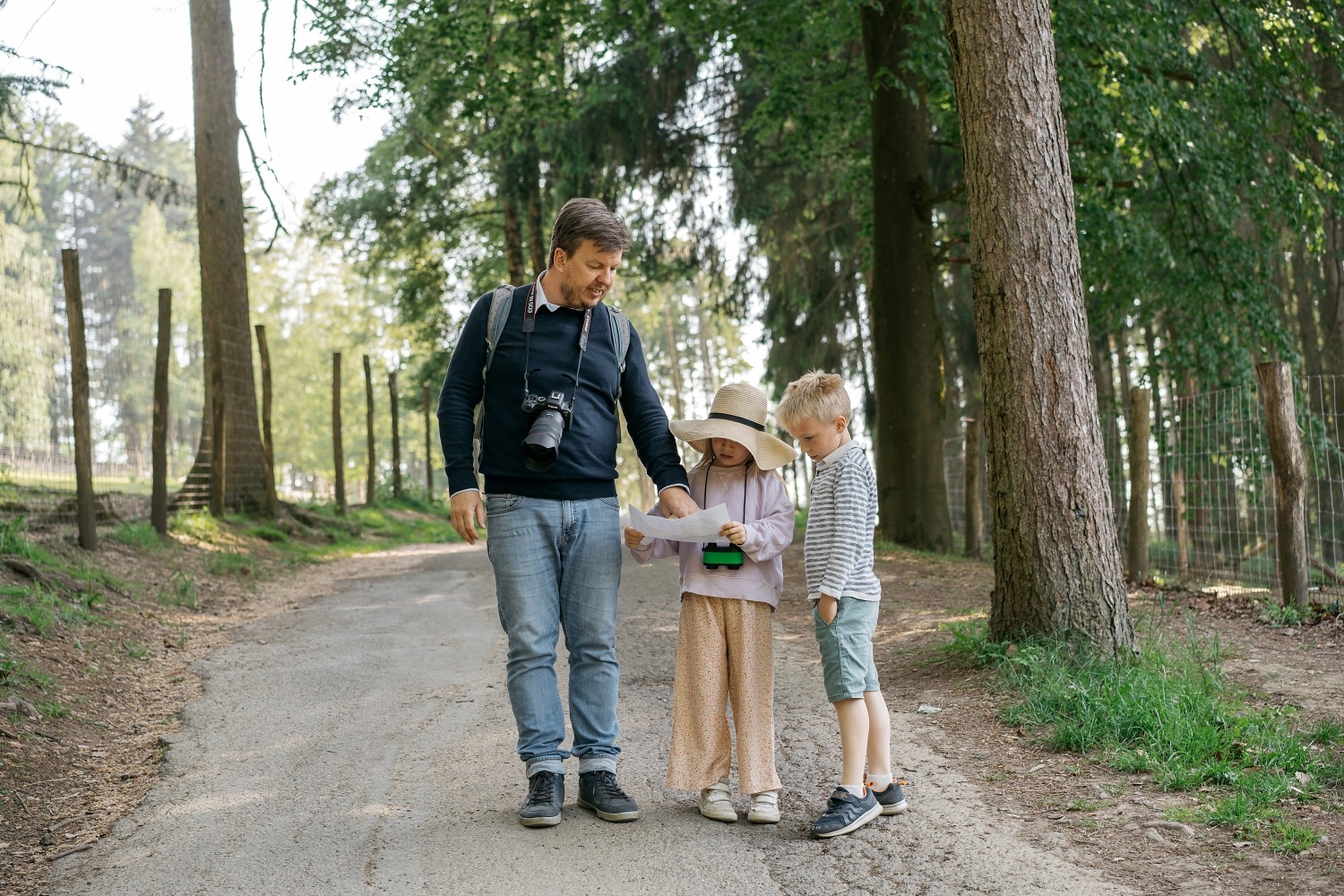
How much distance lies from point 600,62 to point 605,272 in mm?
14973

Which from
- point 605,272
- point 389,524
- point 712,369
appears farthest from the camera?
point 712,369

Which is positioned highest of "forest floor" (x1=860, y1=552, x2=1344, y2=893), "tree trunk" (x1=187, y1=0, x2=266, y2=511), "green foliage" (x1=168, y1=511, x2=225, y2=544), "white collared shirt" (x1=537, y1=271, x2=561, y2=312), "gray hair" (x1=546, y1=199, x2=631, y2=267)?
"tree trunk" (x1=187, y1=0, x2=266, y2=511)

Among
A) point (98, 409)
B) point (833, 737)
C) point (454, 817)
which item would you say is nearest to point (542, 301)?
point (454, 817)

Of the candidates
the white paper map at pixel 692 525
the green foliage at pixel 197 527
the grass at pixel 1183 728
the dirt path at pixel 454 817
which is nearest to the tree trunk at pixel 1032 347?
the grass at pixel 1183 728

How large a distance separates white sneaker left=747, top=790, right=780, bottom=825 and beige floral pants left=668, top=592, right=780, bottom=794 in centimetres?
3

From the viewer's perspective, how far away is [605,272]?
3994 mm

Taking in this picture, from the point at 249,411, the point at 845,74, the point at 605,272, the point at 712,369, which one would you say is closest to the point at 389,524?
the point at 249,411

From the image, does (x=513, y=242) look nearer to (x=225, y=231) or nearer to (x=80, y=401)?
(x=225, y=231)

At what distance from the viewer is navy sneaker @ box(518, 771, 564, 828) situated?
12.8ft

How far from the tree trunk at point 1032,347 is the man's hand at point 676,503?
258cm

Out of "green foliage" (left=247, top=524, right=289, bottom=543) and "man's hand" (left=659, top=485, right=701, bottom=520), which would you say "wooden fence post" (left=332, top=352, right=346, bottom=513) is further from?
"man's hand" (left=659, top=485, right=701, bottom=520)

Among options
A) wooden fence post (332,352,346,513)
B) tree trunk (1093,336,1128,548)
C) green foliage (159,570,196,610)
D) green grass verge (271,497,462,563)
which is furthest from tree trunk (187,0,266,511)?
tree trunk (1093,336,1128,548)

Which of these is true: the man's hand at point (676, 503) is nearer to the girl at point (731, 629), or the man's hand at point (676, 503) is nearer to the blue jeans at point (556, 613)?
the girl at point (731, 629)

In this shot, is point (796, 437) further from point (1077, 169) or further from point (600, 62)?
point (600, 62)
